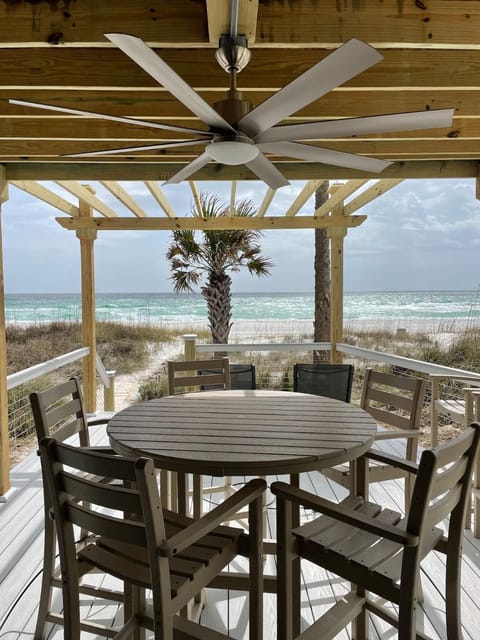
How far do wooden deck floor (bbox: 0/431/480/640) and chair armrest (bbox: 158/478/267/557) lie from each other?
2.62 feet

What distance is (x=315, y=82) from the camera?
1.48 meters

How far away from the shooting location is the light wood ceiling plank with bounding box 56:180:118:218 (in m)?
4.13

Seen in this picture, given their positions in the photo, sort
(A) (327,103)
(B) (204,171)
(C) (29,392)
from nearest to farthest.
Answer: (A) (327,103) < (B) (204,171) < (C) (29,392)

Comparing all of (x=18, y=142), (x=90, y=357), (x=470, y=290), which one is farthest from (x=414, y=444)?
(x=470, y=290)

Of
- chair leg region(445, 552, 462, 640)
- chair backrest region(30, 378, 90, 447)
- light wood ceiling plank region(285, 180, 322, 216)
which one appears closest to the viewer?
chair leg region(445, 552, 462, 640)

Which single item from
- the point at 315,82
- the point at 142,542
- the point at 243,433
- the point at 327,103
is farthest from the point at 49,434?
the point at 327,103

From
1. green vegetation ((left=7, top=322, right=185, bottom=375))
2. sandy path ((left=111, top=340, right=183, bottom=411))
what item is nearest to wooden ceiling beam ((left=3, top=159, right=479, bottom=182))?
sandy path ((left=111, top=340, right=183, bottom=411))

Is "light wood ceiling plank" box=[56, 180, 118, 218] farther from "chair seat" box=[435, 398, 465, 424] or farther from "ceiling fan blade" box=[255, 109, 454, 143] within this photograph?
"chair seat" box=[435, 398, 465, 424]

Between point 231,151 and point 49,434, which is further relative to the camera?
point 49,434

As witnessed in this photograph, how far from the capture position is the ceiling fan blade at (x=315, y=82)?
1.32 m

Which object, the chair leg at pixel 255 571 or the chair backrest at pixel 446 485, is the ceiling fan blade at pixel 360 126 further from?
the chair leg at pixel 255 571

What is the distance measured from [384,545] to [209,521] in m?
0.66

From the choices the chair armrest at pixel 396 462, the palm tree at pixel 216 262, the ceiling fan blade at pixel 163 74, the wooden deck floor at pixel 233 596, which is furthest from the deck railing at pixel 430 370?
the palm tree at pixel 216 262

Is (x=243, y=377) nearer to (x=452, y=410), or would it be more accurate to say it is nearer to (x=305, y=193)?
(x=452, y=410)
